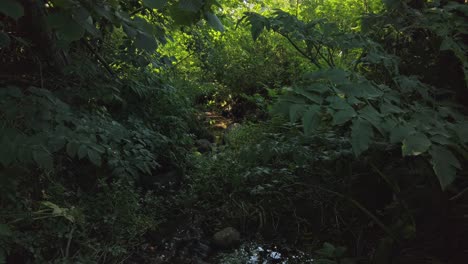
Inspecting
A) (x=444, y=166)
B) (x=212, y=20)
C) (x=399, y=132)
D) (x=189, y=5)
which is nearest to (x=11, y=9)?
(x=189, y=5)

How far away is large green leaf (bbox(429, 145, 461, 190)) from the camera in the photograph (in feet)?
4.17

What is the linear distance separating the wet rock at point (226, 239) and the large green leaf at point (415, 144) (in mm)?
2271

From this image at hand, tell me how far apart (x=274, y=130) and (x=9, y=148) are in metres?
3.15

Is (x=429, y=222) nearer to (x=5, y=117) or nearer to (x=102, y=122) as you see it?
(x=102, y=122)

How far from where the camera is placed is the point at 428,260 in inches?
79.2

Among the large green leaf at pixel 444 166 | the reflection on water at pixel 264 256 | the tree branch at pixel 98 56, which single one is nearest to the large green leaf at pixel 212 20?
the large green leaf at pixel 444 166

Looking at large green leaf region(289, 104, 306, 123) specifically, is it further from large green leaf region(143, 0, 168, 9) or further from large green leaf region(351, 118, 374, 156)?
large green leaf region(143, 0, 168, 9)

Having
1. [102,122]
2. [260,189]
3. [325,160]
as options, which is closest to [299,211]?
[260,189]

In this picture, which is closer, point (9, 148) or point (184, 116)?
point (9, 148)

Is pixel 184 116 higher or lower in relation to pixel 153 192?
higher

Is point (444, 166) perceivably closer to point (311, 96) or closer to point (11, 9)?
point (311, 96)

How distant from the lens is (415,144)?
129cm

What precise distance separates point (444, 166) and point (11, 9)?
5.02ft

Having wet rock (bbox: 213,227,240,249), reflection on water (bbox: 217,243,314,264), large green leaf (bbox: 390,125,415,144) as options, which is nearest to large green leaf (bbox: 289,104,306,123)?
large green leaf (bbox: 390,125,415,144)
